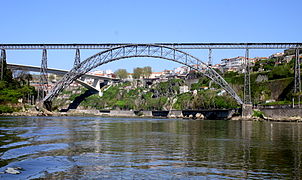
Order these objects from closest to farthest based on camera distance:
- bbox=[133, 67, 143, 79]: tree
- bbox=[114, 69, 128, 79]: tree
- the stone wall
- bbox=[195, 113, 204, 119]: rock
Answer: the stone wall, bbox=[195, 113, 204, 119]: rock, bbox=[133, 67, 143, 79]: tree, bbox=[114, 69, 128, 79]: tree

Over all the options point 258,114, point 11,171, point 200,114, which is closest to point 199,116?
point 200,114

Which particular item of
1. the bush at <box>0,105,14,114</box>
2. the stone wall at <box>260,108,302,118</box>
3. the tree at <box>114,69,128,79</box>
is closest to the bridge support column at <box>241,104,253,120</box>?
the stone wall at <box>260,108,302,118</box>

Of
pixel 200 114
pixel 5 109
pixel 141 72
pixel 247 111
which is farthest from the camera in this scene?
pixel 141 72

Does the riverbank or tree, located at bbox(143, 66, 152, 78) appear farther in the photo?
tree, located at bbox(143, 66, 152, 78)

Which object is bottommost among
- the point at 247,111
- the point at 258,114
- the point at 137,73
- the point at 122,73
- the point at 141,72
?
the point at 258,114

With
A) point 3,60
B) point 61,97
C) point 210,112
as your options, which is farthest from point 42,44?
point 61,97

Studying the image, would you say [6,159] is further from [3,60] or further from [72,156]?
[3,60]

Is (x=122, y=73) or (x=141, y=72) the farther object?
(x=122, y=73)

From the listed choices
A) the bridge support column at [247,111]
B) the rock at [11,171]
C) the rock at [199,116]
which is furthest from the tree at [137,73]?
the rock at [11,171]

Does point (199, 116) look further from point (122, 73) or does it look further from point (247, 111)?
point (122, 73)

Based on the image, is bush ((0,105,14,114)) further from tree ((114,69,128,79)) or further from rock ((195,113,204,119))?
tree ((114,69,128,79))

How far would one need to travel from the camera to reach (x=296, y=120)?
2336 inches

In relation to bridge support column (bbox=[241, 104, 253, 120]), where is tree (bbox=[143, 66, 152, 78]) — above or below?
above

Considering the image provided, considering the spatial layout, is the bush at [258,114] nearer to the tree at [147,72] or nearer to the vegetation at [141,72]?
the vegetation at [141,72]
